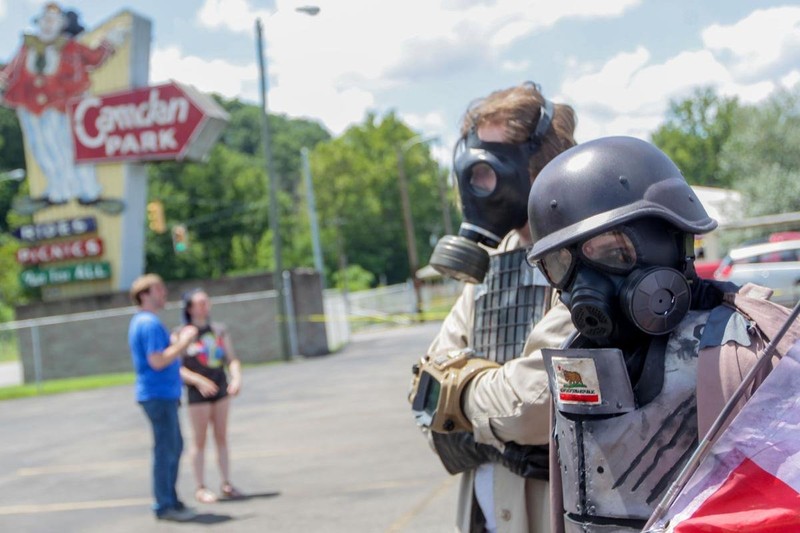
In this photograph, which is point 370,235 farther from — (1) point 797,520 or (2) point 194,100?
(1) point 797,520

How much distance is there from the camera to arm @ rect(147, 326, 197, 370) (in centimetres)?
625

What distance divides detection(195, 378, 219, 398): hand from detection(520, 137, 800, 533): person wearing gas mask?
529cm

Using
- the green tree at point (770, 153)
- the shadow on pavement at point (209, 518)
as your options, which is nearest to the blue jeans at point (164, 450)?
the shadow on pavement at point (209, 518)

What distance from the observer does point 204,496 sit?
6906mm

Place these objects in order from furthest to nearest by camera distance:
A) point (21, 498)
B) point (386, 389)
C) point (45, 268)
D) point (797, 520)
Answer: point (45, 268) → point (386, 389) → point (21, 498) → point (797, 520)

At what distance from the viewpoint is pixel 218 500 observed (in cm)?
700

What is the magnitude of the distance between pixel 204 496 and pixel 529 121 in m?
5.30

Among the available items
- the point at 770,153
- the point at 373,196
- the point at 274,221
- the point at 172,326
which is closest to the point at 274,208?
the point at 274,221

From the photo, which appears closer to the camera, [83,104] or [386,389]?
[386,389]

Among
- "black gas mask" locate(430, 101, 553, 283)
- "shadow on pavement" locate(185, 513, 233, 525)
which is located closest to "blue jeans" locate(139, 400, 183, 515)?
"shadow on pavement" locate(185, 513, 233, 525)

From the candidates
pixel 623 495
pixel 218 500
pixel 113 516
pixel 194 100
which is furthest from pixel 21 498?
pixel 194 100

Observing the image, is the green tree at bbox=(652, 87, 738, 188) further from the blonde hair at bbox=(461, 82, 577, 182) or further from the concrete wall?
the blonde hair at bbox=(461, 82, 577, 182)

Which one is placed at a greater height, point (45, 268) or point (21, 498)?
point (45, 268)

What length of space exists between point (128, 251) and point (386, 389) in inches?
547
